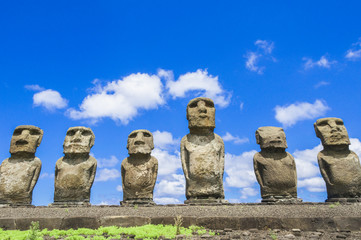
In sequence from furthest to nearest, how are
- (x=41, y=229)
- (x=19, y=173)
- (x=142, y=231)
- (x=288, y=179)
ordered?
(x=19, y=173) < (x=288, y=179) < (x=41, y=229) < (x=142, y=231)

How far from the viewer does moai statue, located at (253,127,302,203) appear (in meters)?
11.9

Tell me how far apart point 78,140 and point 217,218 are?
23.7 feet

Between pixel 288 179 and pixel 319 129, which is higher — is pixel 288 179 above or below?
below

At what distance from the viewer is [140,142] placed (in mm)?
12828

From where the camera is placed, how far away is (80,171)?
12680 millimetres

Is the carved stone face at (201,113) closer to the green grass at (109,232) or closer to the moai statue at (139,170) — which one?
the moai statue at (139,170)

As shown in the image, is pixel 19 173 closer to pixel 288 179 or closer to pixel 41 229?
pixel 41 229

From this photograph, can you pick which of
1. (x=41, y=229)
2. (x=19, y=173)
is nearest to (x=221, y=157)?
(x=41, y=229)

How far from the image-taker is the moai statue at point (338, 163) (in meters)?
12.0

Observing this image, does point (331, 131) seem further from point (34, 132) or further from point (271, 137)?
point (34, 132)

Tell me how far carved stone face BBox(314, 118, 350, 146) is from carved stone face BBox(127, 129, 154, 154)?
672 centimetres

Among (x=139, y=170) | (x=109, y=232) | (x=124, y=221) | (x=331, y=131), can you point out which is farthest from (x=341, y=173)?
(x=109, y=232)

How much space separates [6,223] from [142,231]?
13.1 feet

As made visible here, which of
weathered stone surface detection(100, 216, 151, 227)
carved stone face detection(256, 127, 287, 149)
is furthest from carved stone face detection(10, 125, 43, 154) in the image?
carved stone face detection(256, 127, 287, 149)
